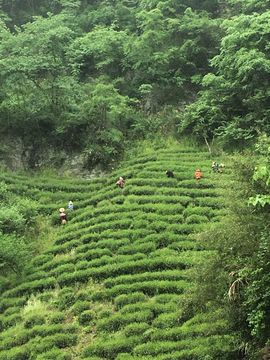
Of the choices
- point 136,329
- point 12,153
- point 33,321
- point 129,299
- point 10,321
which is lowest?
point 10,321

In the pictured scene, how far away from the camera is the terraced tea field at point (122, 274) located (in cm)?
2123

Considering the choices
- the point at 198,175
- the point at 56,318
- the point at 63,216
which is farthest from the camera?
the point at 198,175

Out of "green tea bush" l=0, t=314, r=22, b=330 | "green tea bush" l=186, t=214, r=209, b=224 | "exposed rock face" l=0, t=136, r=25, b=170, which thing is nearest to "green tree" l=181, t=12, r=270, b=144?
"green tea bush" l=186, t=214, r=209, b=224

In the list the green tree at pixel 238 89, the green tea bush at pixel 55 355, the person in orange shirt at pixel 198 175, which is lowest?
the green tea bush at pixel 55 355

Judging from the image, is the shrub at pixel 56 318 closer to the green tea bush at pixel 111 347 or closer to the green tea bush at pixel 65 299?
the green tea bush at pixel 65 299

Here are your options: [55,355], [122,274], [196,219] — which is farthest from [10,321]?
[196,219]

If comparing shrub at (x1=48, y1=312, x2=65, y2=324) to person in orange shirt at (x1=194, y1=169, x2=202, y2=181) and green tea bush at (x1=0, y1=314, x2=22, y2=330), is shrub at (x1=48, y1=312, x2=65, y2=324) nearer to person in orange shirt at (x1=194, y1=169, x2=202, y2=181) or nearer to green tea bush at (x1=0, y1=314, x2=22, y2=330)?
green tea bush at (x1=0, y1=314, x2=22, y2=330)

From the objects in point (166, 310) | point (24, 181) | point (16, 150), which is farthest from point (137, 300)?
point (16, 150)

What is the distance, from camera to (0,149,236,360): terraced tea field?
2123 cm

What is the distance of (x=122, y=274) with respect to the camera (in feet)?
85.8

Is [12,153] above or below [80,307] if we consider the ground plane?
above

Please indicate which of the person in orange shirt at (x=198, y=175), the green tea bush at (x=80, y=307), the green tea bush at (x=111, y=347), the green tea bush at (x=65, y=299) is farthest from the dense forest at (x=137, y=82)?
the green tea bush at (x=111, y=347)

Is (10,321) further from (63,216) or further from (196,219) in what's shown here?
(196,219)

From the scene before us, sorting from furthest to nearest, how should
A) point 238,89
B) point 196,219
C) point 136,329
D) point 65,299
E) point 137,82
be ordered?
point 137,82 < point 238,89 < point 196,219 < point 65,299 < point 136,329
